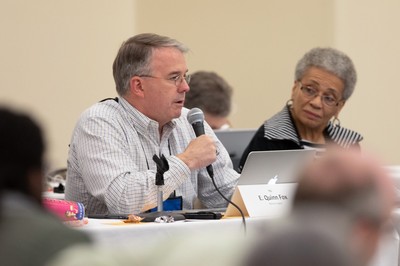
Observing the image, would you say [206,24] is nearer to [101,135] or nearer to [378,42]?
[378,42]

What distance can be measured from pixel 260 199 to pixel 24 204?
2.08 meters

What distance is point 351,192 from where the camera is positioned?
41.8 inches

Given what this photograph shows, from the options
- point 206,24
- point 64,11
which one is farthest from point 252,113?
point 64,11

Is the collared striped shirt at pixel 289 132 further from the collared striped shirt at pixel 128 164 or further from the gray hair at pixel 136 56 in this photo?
the gray hair at pixel 136 56

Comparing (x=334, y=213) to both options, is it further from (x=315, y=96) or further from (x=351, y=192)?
(x=315, y=96)

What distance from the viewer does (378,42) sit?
23.1 feet

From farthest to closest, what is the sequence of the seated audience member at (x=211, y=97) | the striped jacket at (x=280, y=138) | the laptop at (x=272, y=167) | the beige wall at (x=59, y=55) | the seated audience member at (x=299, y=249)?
the beige wall at (x=59, y=55)
the seated audience member at (x=211, y=97)
the striped jacket at (x=280, y=138)
the laptop at (x=272, y=167)
the seated audience member at (x=299, y=249)

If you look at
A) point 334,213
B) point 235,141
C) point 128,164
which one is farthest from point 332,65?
point 334,213

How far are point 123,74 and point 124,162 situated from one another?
0.45 metres

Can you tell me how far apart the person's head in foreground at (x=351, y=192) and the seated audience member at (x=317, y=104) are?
3.44 m

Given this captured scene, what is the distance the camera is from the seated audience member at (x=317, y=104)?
4.61 m

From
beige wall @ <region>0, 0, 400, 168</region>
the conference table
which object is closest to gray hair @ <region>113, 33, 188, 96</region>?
the conference table

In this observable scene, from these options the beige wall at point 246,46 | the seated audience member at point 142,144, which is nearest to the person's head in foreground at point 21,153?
the seated audience member at point 142,144

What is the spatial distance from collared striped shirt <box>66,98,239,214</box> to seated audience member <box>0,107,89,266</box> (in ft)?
7.15
